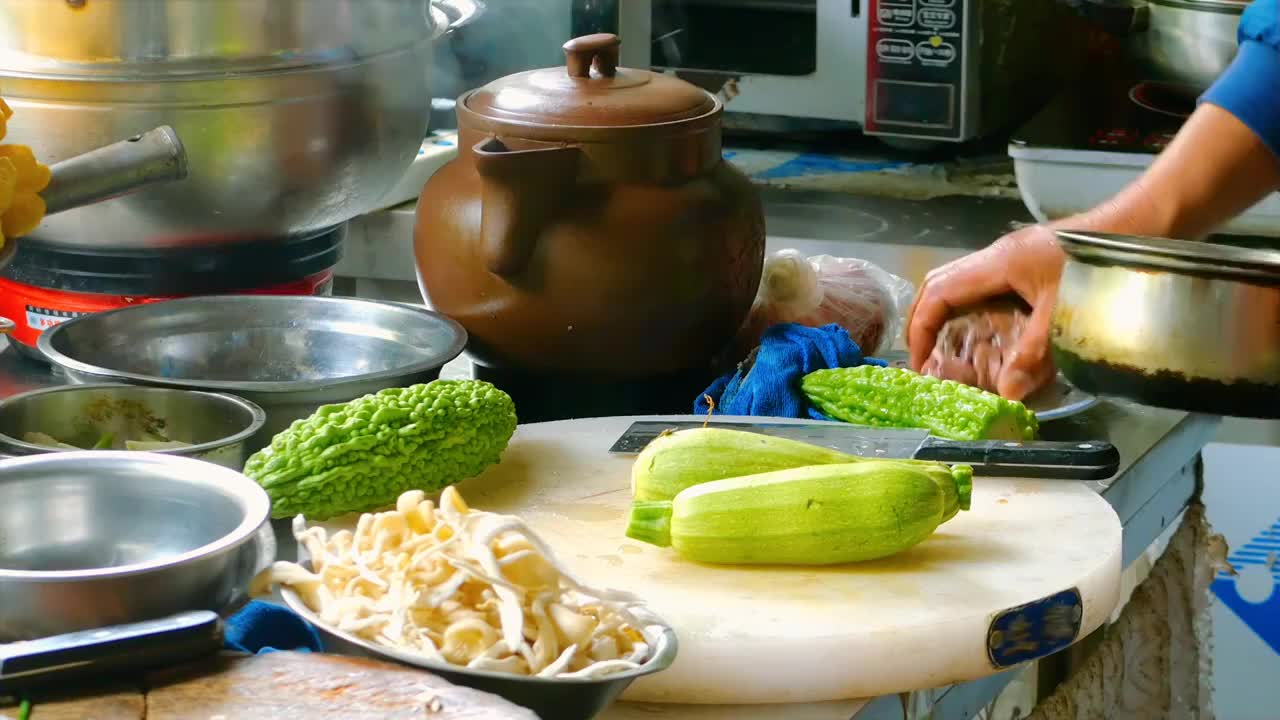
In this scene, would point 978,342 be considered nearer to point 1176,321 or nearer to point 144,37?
point 1176,321

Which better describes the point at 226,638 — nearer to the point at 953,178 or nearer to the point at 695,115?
the point at 695,115

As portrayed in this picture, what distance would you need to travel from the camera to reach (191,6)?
117 cm

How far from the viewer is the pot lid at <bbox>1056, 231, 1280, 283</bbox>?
37.0 inches

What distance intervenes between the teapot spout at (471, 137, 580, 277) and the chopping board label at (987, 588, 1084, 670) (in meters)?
0.47

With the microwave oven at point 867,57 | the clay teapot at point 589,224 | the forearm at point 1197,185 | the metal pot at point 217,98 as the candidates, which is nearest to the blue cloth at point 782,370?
the clay teapot at point 589,224

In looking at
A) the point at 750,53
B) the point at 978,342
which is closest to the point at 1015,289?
the point at 978,342

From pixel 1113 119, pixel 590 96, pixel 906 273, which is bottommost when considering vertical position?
pixel 906 273

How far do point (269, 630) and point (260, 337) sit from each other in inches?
16.7

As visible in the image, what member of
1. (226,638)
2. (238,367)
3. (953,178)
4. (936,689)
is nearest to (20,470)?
(226,638)

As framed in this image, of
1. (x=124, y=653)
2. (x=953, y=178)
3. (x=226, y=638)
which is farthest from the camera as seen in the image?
(x=953, y=178)

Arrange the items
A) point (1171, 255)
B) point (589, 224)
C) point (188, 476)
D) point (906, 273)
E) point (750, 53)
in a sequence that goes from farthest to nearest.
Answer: point (750, 53), point (906, 273), point (589, 224), point (1171, 255), point (188, 476)

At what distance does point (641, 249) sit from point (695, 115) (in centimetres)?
12

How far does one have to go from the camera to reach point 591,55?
121 centimetres

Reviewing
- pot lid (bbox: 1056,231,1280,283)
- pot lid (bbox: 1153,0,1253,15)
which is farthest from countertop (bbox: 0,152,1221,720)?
pot lid (bbox: 1153,0,1253,15)
